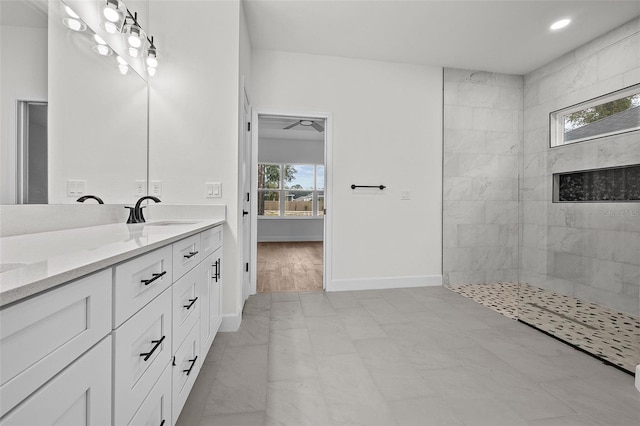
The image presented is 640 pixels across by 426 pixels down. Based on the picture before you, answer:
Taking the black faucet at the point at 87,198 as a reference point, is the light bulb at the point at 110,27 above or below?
above

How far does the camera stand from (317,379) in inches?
62.7

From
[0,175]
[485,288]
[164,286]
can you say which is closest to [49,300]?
[164,286]

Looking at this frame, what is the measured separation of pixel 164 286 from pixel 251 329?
1.35 m

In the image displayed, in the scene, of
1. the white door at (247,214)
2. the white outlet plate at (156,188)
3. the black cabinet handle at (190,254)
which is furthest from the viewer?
the white door at (247,214)

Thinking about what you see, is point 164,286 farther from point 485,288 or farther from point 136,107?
point 485,288

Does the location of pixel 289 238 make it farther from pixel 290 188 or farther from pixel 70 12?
pixel 70 12

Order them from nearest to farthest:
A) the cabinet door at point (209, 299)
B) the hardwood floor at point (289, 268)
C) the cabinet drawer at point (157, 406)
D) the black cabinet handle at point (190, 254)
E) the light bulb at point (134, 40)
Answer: the cabinet drawer at point (157, 406)
the black cabinet handle at point (190, 254)
the cabinet door at point (209, 299)
the light bulb at point (134, 40)
the hardwood floor at point (289, 268)

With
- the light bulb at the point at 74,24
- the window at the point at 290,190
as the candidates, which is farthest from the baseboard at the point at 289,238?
the light bulb at the point at 74,24

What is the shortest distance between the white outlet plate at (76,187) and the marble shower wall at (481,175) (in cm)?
337

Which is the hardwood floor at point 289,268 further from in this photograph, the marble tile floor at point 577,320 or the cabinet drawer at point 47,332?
the cabinet drawer at point 47,332

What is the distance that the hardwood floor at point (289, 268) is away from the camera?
3.41 metres

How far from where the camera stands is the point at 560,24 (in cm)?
262

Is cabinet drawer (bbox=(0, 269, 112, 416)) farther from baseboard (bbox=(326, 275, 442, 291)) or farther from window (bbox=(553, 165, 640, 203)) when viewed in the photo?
window (bbox=(553, 165, 640, 203))

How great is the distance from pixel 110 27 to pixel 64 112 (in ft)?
2.42
